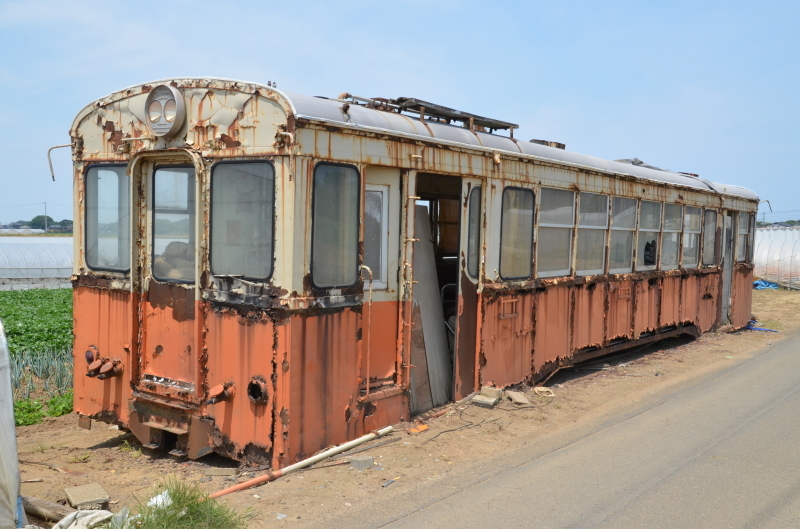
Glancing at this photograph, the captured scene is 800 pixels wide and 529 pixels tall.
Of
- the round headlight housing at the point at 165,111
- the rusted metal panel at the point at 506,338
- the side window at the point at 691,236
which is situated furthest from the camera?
the side window at the point at 691,236

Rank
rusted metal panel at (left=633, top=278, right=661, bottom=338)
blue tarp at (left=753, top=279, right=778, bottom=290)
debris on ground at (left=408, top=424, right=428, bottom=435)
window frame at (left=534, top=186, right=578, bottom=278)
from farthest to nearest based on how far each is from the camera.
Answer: blue tarp at (left=753, top=279, right=778, bottom=290) < rusted metal panel at (left=633, top=278, right=661, bottom=338) < window frame at (left=534, top=186, right=578, bottom=278) < debris on ground at (left=408, top=424, right=428, bottom=435)

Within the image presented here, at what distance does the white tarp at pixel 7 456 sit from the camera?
389 centimetres

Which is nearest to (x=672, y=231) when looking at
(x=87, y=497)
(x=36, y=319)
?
(x=87, y=497)

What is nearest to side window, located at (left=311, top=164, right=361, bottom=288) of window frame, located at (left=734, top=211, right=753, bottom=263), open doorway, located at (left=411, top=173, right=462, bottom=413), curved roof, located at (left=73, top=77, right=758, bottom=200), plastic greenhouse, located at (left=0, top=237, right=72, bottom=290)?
curved roof, located at (left=73, top=77, right=758, bottom=200)

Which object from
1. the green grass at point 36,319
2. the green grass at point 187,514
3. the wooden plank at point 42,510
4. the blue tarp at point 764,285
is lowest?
the green grass at point 36,319

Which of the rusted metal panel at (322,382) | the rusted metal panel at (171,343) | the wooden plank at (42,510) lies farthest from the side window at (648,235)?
the wooden plank at (42,510)

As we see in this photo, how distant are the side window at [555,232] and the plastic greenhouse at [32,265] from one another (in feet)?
79.0

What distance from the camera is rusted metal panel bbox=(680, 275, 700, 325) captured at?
1265 cm

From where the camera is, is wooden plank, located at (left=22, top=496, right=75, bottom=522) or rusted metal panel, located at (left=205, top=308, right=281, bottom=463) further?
rusted metal panel, located at (left=205, top=308, right=281, bottom=463)

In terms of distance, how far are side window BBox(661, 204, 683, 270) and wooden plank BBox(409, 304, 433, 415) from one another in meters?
6.28

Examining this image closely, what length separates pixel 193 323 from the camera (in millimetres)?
5895

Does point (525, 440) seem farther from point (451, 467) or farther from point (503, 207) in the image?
point (503, 207)

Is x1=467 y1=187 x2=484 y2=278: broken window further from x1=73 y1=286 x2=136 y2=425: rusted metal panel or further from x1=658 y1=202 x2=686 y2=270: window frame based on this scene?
x1=658 y1=202 x2=686 y2=270: window frame

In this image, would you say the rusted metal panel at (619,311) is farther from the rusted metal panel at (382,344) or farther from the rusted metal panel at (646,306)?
the rusted metal panel at (382,344)
